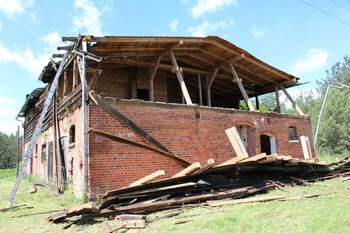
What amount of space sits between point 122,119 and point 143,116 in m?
0.86

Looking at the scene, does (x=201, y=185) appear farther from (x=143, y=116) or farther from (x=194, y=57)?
(x=194, y=57)

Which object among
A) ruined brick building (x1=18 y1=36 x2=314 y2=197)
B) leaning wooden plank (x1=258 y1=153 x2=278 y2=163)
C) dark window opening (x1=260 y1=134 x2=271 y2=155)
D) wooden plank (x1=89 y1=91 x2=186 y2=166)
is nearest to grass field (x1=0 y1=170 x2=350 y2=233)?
leaning wooden plank (x1=258 y1=153 x2=278 y2=163)

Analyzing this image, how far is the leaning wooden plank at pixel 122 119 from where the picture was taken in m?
9.27

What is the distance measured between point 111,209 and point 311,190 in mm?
6701

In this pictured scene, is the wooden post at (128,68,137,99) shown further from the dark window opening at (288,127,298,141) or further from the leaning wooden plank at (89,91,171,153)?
the dark window opening at (288,127,298,141)

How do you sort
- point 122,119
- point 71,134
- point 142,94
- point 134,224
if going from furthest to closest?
point 142,94 < point 71,134 < point 122,119 < point 134,224

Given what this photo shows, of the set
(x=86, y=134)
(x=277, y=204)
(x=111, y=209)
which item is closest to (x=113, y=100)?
(x=86, y=134)

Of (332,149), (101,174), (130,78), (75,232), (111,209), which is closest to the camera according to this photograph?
(75,232)

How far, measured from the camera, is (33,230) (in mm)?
6664

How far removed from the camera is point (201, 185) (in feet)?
29.5

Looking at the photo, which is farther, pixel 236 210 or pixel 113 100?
pixel 113 100

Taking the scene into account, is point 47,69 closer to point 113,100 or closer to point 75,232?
point 113,100

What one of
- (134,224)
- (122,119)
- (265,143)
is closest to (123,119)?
(122,119)

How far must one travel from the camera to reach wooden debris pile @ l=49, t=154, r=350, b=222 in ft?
24.7
